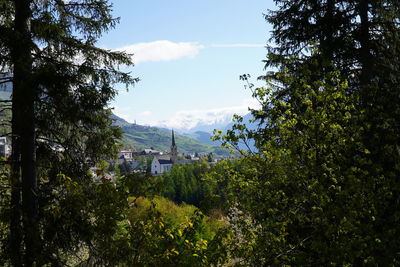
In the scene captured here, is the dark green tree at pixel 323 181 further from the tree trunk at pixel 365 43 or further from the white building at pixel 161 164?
the white building at pixel 161 164

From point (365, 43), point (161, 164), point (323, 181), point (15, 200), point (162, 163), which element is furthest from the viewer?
point (161, 164)

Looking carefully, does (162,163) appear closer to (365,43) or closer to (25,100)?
(365,43)

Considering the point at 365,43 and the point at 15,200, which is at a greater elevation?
the point at 365,43

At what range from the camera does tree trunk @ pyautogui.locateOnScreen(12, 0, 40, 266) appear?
275 inches

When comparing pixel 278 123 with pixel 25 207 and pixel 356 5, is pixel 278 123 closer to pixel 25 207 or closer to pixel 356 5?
pixel 25 207

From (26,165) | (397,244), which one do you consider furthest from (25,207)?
(397,244)

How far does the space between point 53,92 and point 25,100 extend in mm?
545

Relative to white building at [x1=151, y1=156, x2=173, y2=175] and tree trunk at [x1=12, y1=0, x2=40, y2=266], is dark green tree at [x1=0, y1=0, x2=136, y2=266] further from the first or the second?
white building at [x1=151, y1=156, x2=173, y2=175]

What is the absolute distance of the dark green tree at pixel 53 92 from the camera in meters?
7.13

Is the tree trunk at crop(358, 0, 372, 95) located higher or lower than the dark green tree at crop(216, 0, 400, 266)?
higher

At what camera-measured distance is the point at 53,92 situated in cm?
729

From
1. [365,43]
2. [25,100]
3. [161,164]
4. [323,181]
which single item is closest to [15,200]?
[25,100]

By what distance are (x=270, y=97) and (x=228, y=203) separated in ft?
6.12

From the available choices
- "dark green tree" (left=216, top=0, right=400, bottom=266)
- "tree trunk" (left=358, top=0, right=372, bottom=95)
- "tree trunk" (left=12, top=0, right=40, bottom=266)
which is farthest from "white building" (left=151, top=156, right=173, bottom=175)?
"dark green tree" (left=216, top=0, right=400, bottom=266)
